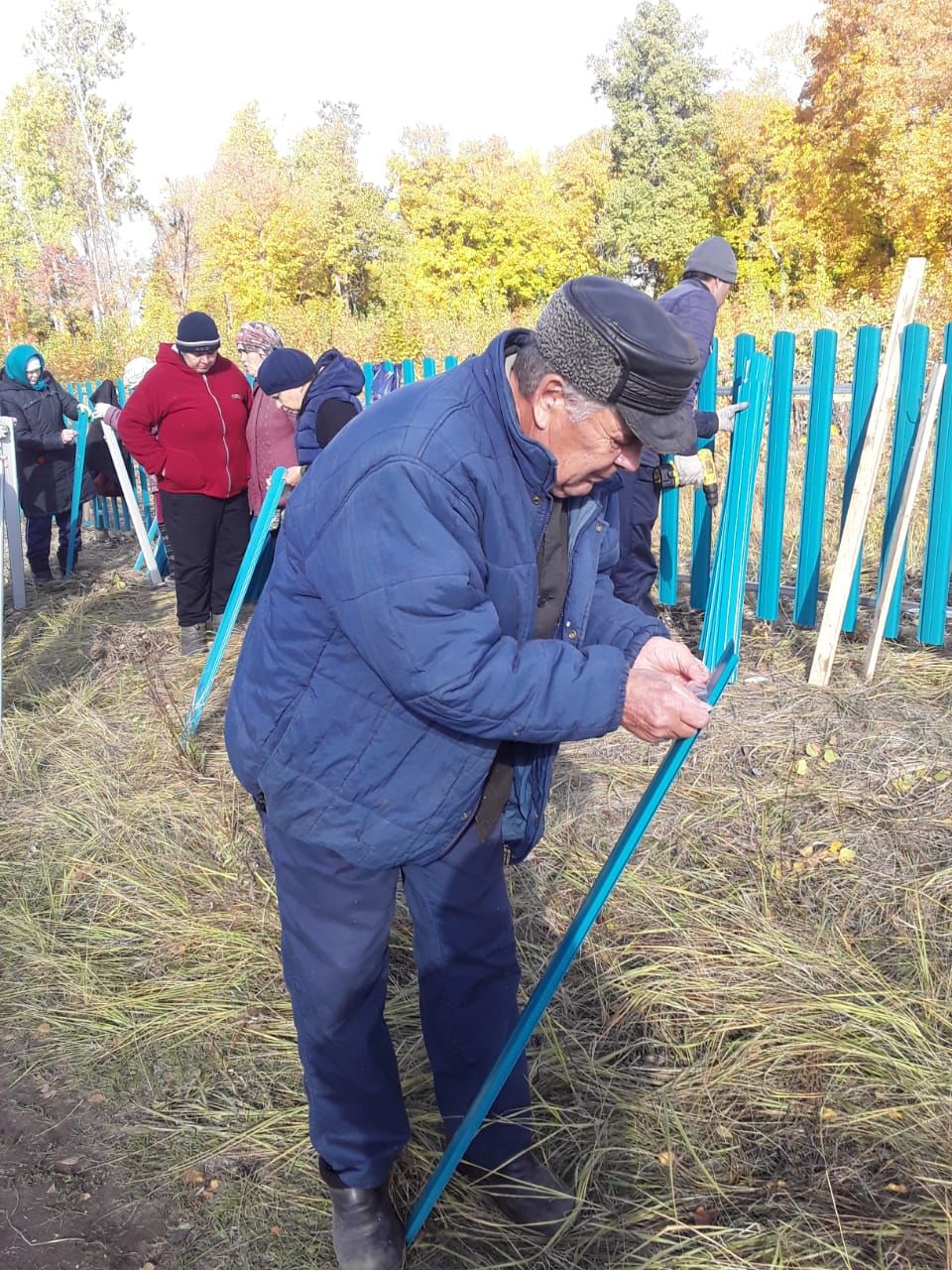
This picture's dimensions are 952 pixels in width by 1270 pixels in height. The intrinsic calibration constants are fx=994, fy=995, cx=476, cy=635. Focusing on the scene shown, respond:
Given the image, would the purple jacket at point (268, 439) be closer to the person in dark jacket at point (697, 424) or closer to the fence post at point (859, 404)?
the person in dark jacket at point (697, 424)

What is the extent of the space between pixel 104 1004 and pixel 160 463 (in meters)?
3.48

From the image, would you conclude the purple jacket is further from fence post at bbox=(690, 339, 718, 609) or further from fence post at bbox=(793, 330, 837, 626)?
fence post at bbox=(793, 330, 837, 626)

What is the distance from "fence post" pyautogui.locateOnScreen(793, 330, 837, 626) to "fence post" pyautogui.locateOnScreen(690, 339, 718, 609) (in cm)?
A: 53

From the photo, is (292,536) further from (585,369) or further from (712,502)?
(712,502)

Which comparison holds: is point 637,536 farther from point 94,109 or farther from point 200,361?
point 94,109

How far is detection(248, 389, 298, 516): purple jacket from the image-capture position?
551cm

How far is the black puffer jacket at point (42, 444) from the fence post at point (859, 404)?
6137 mm

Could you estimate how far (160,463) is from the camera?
5566mm

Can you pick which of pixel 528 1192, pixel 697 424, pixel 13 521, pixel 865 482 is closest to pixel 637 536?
pixel 697 424

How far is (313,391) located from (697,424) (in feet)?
6.01

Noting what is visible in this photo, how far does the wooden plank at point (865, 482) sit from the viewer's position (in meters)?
4.31

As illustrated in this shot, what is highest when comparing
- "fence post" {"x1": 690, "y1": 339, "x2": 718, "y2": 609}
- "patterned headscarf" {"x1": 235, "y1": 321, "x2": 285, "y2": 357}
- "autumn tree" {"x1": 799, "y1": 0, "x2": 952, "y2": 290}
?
"autumn tree" {"x1": 799, "y1": 0, "x2": 952, "y2": 290}

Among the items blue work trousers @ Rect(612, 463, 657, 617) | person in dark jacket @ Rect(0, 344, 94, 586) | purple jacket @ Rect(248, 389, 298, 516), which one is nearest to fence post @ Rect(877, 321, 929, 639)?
blue work trousers @ Rect(612, 463, 657, 617)

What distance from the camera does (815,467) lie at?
16.6 feet
